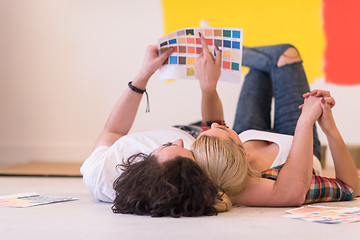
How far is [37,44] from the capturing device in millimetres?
3508

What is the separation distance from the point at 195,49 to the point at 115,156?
529 millimetres

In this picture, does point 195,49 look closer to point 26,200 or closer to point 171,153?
point 171,153

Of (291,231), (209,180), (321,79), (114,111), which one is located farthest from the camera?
Answer: (321,79)

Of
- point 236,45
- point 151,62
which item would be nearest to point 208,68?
point 236,45

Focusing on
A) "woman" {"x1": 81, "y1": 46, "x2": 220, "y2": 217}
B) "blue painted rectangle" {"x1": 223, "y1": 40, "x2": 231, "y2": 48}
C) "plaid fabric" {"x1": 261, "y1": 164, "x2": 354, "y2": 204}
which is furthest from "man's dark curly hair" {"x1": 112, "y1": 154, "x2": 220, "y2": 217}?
"blue painted rectangle" {"x1": 223, "y1": 40, "x2": 231, "y2": 48}

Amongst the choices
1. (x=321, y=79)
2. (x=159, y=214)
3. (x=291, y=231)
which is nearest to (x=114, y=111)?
(x=159, y=214)

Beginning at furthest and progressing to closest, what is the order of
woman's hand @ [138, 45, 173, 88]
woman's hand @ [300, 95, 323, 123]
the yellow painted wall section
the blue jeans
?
the yellow painted wall section
the blue jeans
woman's hand @ [138, 45, 173, 88]
woman's hand @ [300, 95, 323, 123]

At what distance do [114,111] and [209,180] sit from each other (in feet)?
2.25

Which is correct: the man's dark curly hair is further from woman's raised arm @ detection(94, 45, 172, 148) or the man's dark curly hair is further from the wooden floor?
the wooden floor

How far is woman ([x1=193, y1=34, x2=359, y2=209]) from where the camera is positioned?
1.27 metres

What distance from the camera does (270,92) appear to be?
88.0 inches

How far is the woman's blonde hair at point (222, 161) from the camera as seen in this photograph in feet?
4.07

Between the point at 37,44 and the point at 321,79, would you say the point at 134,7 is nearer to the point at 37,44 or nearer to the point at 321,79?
the point at 37,44

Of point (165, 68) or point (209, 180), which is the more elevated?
point (165, 68)
